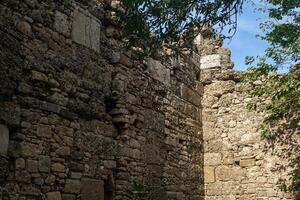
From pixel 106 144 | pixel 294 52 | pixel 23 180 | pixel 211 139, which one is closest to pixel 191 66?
pixel 211 139

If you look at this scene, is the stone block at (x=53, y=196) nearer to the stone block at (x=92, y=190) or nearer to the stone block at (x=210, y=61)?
the stone block at (x=92, y=190)

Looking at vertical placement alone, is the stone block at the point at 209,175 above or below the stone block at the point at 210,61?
below

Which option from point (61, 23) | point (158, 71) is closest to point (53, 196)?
point (61, 23)

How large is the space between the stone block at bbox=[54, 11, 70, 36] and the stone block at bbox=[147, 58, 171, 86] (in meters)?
1.99

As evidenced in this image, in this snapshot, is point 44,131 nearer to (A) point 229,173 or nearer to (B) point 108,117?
(B) point 108,117

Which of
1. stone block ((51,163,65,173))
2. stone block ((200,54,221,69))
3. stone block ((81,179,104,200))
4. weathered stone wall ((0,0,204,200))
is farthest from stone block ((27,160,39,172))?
stone block ((200,54,221,69))

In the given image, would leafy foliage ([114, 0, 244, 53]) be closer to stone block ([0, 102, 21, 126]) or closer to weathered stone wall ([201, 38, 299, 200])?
stone block ([0, 102, 21, 126])

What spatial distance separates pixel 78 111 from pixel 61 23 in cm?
115

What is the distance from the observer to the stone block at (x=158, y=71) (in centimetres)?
761

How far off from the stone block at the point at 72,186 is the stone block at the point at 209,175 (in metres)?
3.74

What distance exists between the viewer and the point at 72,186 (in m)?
5.54

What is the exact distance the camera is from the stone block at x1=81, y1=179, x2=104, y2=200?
5.70 meters

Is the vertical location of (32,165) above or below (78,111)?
below

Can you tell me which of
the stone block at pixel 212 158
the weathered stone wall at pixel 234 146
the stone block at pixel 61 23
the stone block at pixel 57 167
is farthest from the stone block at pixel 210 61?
the stone block at pixel 57 167
